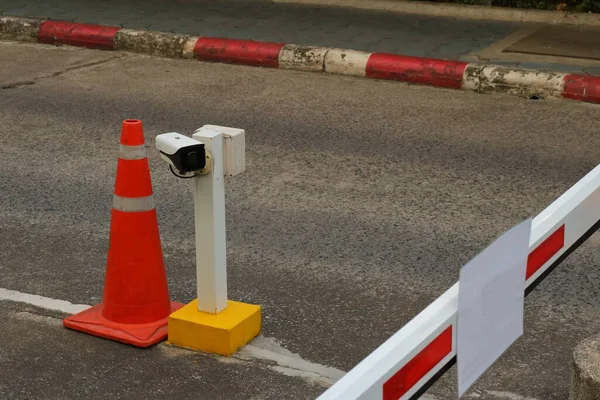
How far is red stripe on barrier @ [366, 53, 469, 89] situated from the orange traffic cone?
15.5 feet

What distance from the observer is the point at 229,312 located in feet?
14.1

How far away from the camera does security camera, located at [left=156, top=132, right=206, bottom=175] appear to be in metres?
3.94

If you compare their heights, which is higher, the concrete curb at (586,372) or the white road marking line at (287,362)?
the concrete curb at (586,372)

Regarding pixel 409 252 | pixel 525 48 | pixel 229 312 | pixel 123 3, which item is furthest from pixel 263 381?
pixel 123 3

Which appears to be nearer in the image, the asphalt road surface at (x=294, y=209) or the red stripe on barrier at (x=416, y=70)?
the asphalt road surface at (x=294, y=209)

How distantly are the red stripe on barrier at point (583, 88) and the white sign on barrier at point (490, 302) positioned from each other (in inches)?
237

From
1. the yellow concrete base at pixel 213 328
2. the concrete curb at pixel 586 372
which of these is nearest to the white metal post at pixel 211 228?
the yellow concrete base at pixel 213 328

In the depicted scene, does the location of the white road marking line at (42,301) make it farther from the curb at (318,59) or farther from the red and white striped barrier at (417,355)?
the curb at (318,59)

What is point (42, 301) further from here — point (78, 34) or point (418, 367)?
point (78, 34)

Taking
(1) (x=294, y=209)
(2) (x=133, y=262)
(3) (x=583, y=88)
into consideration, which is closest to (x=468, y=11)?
(3) (x=583, y=88)

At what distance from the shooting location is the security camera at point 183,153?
3.94 metres

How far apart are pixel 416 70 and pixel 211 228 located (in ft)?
16.1

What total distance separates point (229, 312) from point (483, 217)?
1955mm

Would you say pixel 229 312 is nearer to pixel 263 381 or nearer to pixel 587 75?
pixel 263 381
